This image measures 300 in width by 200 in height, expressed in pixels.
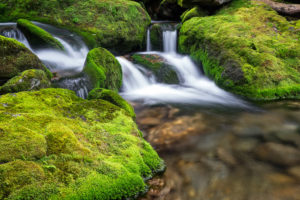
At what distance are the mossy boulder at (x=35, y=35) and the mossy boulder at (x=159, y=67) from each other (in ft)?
14.0

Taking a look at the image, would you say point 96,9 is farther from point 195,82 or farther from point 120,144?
point 120,144

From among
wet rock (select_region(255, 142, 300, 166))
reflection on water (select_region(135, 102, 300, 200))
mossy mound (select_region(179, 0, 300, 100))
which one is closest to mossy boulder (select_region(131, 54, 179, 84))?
mossy mound (select_region(179, 0, 300, 100))

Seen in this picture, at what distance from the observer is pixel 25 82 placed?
13.6 ft

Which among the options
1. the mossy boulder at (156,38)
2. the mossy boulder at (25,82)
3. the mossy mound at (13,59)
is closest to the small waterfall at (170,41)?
the mossy boulder at (156,38)

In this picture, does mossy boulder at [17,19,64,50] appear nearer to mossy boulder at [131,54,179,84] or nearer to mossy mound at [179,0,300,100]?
mossy boulder at [131,54,179,84]

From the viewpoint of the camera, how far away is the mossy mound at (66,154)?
192cm

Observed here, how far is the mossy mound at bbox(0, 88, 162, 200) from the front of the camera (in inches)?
75.5

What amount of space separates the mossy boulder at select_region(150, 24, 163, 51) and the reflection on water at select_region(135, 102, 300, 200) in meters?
7.83

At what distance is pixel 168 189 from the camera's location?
2.69 meters

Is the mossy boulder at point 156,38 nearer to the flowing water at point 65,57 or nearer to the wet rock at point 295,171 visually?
the flowing water at point 65,57

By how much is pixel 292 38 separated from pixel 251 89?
4140mm

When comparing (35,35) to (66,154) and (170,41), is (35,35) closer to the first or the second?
(66,154)

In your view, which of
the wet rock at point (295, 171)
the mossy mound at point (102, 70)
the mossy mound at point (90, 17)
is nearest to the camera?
the wet rock at point (295, 171)

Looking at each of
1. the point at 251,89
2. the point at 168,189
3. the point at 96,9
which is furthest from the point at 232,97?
the point at 96,9
